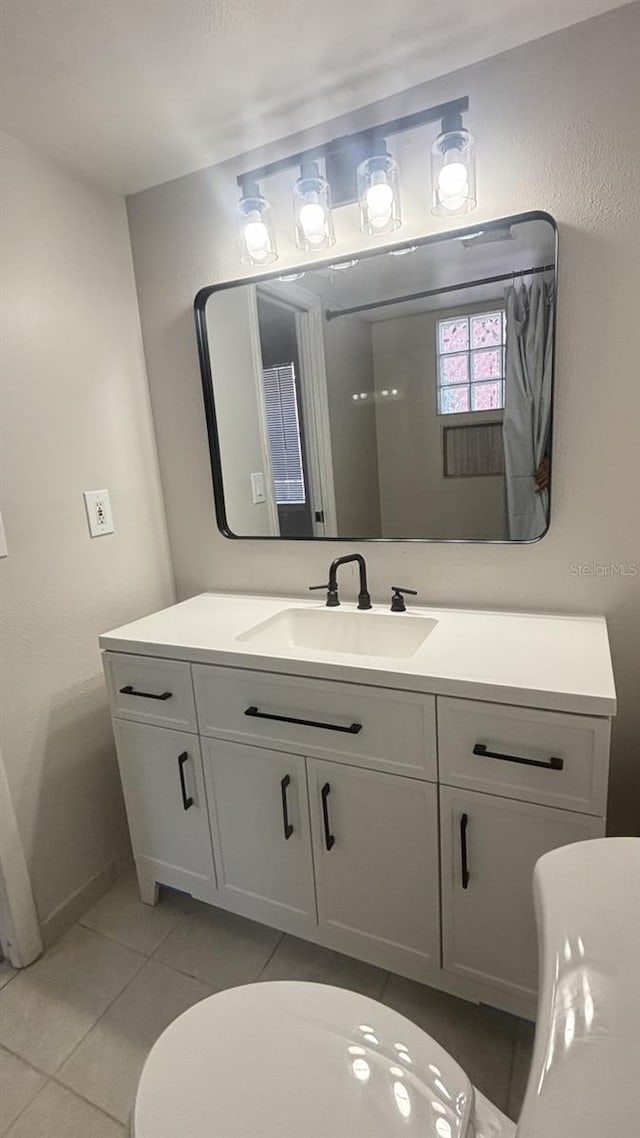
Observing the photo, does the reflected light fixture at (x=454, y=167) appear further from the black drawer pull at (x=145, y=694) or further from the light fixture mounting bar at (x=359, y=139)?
the black drawer pull at (x=145, y=694)

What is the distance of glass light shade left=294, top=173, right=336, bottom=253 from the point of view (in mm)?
1414

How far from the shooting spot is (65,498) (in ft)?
5.15

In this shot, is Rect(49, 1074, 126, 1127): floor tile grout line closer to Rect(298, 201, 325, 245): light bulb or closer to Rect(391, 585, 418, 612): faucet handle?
Rect(391, 585, 418, 612): faucet handle

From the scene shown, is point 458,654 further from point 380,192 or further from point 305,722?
point 380,192

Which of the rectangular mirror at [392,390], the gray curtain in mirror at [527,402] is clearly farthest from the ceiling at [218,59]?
the gray curtain in mirror at [527,402]

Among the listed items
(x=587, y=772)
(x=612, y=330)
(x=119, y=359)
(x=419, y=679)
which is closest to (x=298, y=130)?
(x=119, y=359)

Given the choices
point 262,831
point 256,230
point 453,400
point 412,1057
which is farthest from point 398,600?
point 256,230

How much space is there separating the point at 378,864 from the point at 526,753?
458mm

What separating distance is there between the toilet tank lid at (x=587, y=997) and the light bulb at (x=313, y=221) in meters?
1.46

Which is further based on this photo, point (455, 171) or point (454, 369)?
point (454, 369)

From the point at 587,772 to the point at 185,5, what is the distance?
163 cm

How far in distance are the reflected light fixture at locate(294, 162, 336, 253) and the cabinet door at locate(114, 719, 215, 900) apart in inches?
52.3

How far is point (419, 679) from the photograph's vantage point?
111 centimetres

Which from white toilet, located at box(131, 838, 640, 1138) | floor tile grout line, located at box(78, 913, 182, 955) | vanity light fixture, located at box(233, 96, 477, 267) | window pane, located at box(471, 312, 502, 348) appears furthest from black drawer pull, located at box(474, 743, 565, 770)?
vanity light fixture, located at box(233, 96, 477, 267)
